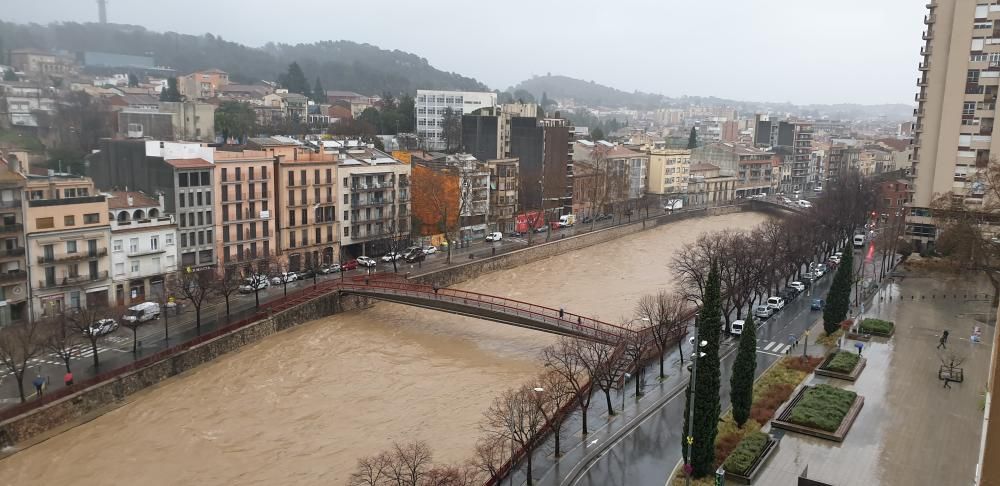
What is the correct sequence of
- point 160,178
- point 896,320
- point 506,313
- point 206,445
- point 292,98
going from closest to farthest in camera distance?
point 206,445
point 506,313
point 896,320
point 160,178
point 292,98

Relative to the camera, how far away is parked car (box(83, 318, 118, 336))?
2112 cm

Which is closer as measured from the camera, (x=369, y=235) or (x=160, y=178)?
(x=160, y=178)

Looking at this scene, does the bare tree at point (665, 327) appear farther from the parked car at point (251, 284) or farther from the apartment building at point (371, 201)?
the apartment building at point (371, 201)

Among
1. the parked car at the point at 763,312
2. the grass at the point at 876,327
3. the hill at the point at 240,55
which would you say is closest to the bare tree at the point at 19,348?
the parked car at the point at 763,312

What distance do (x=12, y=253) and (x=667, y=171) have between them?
50.5 meters

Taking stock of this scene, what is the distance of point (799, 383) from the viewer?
20438 millimetres

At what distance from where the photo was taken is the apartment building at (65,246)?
24.1 metres

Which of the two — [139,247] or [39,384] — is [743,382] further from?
[139,247]

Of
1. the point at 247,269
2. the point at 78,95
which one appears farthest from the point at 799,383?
the point at 78,95

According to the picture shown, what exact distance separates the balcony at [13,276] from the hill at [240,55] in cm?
5389

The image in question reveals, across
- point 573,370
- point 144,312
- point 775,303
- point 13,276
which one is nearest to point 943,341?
point 775,303

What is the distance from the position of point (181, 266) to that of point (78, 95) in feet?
116

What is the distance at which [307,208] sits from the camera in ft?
110

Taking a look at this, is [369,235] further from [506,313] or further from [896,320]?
[896,320]
